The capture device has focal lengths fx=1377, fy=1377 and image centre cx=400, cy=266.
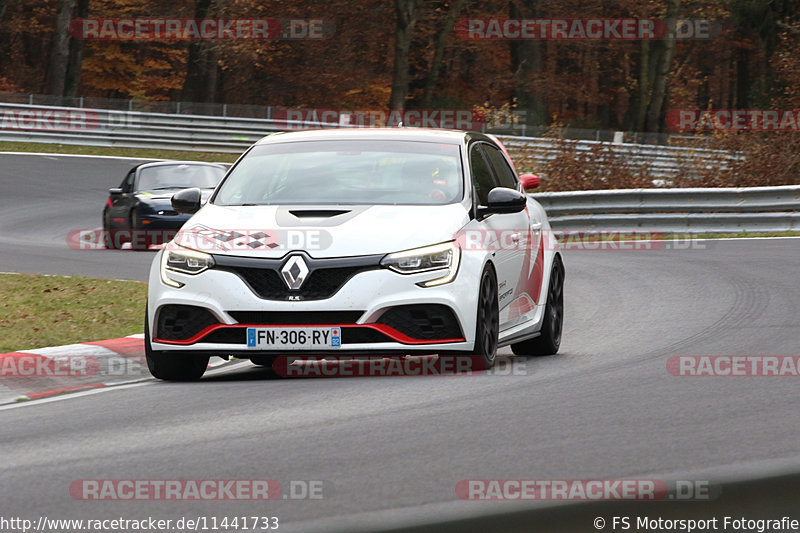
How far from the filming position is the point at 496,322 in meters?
9.10

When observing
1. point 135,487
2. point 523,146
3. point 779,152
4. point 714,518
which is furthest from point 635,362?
point 523,146

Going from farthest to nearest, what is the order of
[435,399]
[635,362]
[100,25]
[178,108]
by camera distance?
[100,25]
[178,108]
[635,362]
[435,399]

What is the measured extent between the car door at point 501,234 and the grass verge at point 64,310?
10.5 ft

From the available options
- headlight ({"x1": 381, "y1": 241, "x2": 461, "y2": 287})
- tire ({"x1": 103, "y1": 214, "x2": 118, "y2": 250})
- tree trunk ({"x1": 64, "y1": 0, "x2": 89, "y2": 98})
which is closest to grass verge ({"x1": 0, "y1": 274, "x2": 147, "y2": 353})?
headlight ({"x1": 381, "y1": 241, "x2": 461, "y2": 287})

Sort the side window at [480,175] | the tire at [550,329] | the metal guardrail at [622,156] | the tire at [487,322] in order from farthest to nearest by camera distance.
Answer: the metal guardrail at [622,156]
the tire at [550,329]
the side window at [480,175]
the tire at [487,322]

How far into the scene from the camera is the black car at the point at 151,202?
22.7 metres

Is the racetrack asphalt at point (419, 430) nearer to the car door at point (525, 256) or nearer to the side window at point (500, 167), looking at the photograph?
the car door at point (525, 256)

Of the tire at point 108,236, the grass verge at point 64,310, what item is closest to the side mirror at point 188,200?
the grass verge at point 64,310

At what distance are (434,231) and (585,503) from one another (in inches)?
207

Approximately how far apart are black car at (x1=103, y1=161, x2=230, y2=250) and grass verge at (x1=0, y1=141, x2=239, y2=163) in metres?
18.4

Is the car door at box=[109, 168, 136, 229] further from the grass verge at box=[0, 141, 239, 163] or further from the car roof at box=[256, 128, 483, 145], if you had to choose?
the grass verge at box=[0, 141, 239, 163]

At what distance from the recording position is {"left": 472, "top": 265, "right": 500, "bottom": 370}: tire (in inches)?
341

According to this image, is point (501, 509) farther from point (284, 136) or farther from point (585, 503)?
point (284, 136)

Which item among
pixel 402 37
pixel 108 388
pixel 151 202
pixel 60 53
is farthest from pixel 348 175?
pixel 60 53
